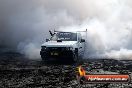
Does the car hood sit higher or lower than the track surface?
higher

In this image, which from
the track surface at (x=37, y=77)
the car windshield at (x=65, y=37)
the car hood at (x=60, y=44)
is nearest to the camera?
the track surface at (x=37, y=77)

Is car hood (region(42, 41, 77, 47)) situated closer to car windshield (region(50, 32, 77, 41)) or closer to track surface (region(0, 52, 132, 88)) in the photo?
car windshield (region(50, 32, 77, 41))

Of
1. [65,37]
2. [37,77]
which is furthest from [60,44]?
[37,77]

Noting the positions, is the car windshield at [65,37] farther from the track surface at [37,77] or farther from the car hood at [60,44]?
the track surface at [37,77]

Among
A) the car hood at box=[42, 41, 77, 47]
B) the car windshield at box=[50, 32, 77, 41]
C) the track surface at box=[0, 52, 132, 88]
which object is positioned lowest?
the track surface at box=[0, 52, 132, 88]

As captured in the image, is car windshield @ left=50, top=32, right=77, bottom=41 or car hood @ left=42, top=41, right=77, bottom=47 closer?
car hood @ left=42, top=41, right=77, bottom=47

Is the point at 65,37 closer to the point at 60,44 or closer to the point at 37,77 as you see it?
the point at 60,44

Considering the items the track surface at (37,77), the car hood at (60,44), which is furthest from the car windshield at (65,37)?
the track surface at (37,77)

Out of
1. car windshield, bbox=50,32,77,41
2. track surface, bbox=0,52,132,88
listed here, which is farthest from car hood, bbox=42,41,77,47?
track surface, bbox=0,52,132,88

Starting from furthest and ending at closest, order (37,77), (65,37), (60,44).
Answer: (65,37) → (60,44) → (37,77)

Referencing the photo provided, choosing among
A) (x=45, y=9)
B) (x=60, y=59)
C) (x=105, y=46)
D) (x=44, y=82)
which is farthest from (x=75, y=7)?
(x=44, y=82)

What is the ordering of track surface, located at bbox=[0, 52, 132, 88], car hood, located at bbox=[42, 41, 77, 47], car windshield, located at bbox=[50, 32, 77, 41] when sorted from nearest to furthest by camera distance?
track surface, located at bbox=[0, 52, 132, 88]
car hood, located at bbox=[42, 41, 77, 47]
car windshield, located at bbox=[50, 32, 77, 41]

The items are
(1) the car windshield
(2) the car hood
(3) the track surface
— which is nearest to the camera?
(3) the track surface

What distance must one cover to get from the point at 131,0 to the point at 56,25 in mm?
9922
